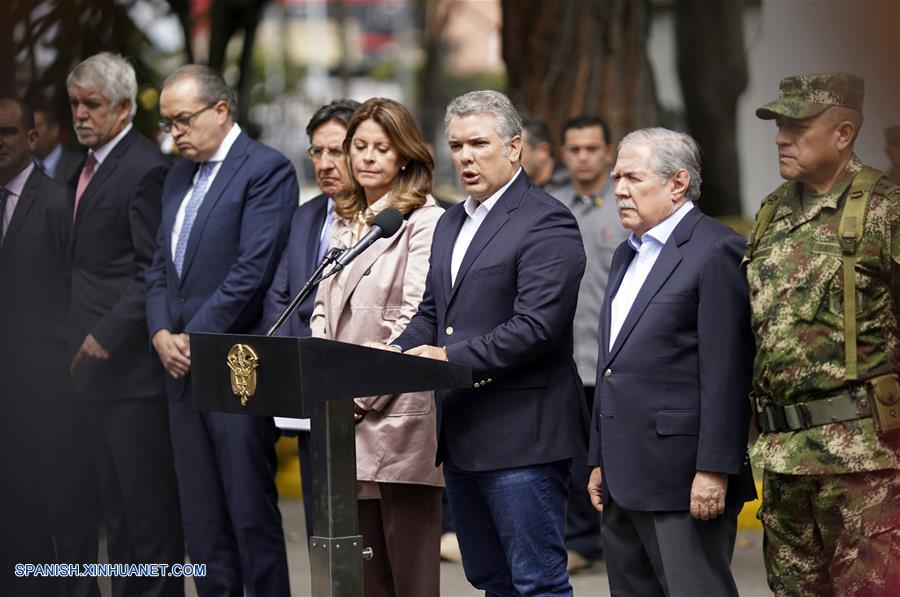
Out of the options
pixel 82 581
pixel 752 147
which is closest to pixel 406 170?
pixel 82 581

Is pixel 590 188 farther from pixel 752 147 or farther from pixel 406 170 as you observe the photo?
pixel 752 147

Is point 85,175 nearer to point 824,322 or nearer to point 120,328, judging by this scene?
point 120,328

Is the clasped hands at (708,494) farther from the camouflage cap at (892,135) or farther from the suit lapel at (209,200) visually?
the suit lapel at (209,200)

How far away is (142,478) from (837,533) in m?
2.94

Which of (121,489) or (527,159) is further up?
(527,159)

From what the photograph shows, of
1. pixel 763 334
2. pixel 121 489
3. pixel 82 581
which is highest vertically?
pixel 763 334

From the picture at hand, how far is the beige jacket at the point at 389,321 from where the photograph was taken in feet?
15.0

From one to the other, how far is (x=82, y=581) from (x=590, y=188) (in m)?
3.15

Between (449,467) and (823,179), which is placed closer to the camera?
(823,179)

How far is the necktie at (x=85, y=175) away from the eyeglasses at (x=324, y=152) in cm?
95

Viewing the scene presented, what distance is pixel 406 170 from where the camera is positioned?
16.0ft

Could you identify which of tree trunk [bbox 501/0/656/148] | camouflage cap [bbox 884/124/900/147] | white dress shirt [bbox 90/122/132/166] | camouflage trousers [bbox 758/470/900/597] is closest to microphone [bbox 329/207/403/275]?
camouflage trousers [bbox 758/470/900/597]

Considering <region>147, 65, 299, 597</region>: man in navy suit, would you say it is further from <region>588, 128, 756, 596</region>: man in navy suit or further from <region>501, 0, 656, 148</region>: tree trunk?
<region>501, 0, 656, 148</region>: tree trunk

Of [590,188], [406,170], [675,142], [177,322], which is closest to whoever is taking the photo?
[675,142]
